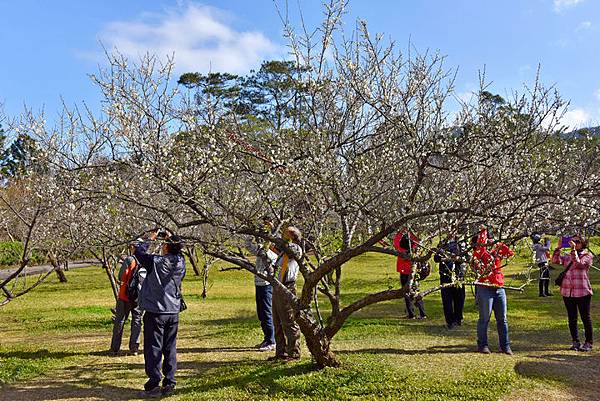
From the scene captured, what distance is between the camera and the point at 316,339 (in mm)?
5867

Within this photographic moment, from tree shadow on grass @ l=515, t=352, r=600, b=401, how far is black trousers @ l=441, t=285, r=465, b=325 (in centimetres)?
246

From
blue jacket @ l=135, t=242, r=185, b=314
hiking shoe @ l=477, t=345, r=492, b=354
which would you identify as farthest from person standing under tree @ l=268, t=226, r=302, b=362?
hiking shoe @ l=477, t=345, r=492, b=354

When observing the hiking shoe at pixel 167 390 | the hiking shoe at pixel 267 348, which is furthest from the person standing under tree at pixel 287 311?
the hiking shoe at pixel 167 390

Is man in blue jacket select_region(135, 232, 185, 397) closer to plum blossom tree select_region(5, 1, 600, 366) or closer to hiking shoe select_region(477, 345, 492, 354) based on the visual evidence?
plum blossom tree select_region(5, 1, 600, 366)

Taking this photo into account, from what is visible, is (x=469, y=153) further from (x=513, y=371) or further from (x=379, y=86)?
(x=513, y=371)

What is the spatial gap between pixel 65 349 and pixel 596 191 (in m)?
7.55

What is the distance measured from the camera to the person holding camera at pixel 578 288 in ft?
23.9

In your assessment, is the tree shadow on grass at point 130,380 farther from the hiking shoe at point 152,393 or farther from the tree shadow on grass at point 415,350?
the tree shadow on grass at point 415,350

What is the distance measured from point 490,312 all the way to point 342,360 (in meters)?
2.16

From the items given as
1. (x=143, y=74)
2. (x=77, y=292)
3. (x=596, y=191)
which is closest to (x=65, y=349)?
(x=143, y=74)

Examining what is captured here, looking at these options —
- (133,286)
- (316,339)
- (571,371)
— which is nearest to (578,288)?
(571,371)

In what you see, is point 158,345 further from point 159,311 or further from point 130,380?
point 130,380

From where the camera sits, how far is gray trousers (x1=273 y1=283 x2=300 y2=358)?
6496 millimetres

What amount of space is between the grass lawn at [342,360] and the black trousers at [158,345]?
0.25m
